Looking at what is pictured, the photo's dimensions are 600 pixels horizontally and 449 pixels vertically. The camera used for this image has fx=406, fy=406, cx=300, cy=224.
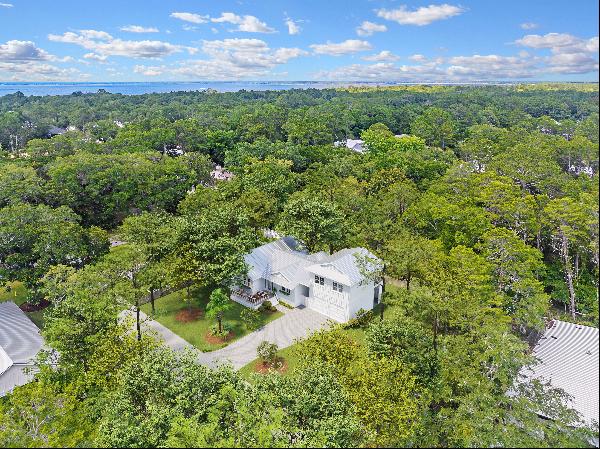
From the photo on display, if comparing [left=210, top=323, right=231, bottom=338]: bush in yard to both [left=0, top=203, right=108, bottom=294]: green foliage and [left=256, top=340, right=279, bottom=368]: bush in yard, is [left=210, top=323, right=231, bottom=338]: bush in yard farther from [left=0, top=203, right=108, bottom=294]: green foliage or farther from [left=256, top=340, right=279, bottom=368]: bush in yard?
[left=0, top=203, right=108, bottom=294]: green foliage

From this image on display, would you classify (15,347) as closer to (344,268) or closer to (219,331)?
(219,331)

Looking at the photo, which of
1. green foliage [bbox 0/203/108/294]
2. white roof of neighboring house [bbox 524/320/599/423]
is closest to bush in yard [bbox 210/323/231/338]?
green foliage [bbox 0/203/108/294]

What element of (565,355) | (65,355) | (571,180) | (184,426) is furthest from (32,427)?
(571,180)

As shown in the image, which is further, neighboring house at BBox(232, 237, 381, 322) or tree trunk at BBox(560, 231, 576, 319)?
neighboring house at BBox(232, 237, 381, 322)

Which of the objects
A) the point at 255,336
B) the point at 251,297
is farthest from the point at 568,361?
the point at 251,297

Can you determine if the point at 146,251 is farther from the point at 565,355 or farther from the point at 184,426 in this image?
the point at 565,355

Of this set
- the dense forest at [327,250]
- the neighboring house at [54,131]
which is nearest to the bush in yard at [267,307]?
the dense forest at [327,250]
